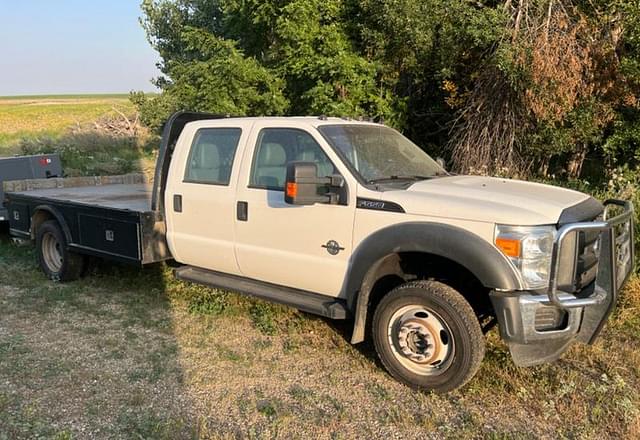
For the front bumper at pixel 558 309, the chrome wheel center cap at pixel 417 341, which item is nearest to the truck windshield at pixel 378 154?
the chrome wheel center cap at pixel 417 341

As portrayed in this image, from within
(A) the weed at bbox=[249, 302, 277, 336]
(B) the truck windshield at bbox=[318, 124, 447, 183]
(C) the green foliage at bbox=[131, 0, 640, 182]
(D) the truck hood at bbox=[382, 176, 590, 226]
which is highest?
(C) the green foliage at bbox=[131, 0, 640, 182]

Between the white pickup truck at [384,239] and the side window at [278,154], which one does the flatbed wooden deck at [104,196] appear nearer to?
the white pickup truck at [384,239]

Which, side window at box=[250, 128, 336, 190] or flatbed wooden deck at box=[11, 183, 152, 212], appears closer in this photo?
side window at box=[250, 128, 336, 190]

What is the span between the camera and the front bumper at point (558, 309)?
12.0 ft

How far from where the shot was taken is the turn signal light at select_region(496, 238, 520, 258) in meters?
3.69

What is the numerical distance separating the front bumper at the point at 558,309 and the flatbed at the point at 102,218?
349 centimetres

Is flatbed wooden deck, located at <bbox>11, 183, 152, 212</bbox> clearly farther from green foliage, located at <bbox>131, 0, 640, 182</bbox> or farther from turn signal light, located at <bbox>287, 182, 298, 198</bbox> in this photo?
green foliage, located at <bbox>131, 0, 640, 182</bbox>

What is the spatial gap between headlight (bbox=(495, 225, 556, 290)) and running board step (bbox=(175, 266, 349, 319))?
1384mm

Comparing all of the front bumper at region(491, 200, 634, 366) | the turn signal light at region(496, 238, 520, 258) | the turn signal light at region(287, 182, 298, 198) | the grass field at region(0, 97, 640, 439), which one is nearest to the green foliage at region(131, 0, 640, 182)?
the grass field at region(0, 97, 640, 439)

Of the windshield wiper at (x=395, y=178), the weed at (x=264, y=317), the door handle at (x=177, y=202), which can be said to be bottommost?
the weed at (x=264, y=317)

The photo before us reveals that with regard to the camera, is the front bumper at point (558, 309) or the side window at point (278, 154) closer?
the front bumper at point (558, 309)

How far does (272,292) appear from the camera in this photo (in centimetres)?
496

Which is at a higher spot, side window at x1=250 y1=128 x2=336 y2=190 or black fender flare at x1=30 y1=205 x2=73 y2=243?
side window at x1=250 y1=128 x2=336 y2=190

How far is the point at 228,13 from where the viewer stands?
13.8 metres
